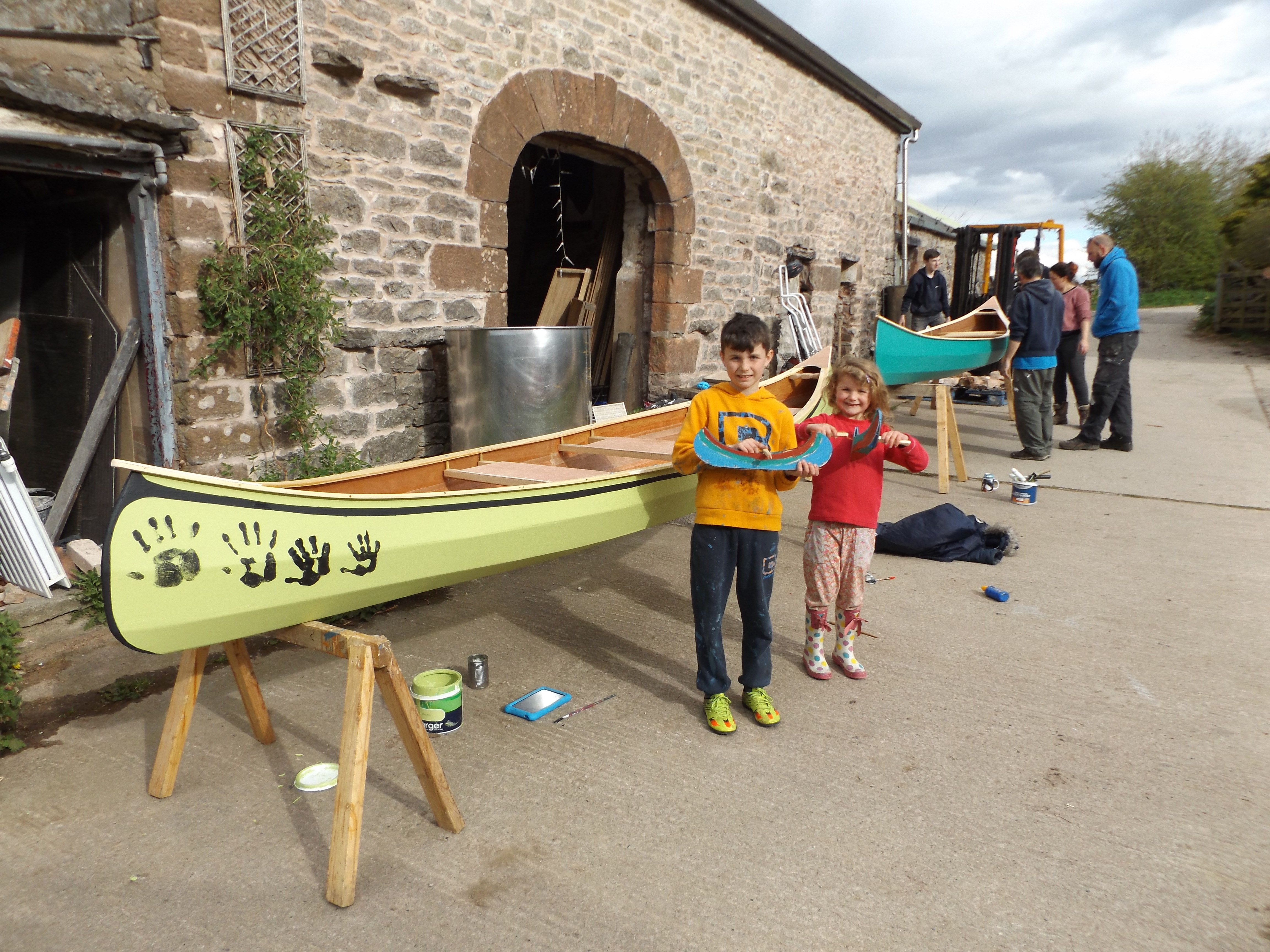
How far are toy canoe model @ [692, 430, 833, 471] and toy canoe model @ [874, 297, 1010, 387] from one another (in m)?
4.61

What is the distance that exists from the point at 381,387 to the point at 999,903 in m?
4.62

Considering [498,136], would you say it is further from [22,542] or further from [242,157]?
[22,542]

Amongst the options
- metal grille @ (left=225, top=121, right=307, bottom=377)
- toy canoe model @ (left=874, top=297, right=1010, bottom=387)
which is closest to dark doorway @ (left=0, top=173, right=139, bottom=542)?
metal grille @ (left=225, top=121, right=307, bottom=377)

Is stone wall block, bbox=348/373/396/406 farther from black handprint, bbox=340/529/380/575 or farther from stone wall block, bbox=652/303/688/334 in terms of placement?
stone wall block, bbox=652/303/688/334

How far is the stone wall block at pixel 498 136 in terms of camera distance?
19.1 feet

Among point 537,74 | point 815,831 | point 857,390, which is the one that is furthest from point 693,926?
point 537,74

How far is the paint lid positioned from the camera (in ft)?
8.73

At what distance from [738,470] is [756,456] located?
0.10 m

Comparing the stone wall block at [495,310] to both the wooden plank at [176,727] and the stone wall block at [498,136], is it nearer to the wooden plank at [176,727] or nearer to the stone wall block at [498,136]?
the stone wall block at [498,136]

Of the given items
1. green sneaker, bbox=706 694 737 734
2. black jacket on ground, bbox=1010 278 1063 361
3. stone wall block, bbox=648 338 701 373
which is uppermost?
black jacket on ground, bbox=1010 278 1063 361

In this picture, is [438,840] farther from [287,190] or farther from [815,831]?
[287,190]

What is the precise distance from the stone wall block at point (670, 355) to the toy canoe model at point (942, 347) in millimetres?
1901

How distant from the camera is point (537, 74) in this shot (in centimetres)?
619

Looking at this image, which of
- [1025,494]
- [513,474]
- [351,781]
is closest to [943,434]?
[1025,494]
